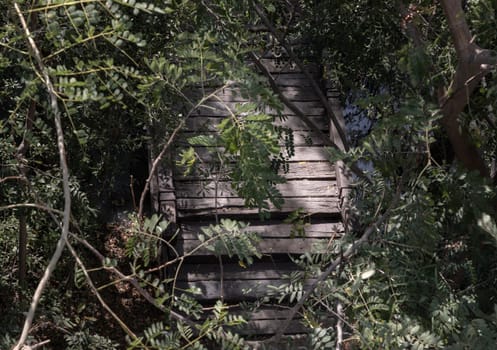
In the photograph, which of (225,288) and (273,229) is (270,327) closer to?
(225,288)

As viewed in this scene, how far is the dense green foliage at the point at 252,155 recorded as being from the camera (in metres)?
3.42

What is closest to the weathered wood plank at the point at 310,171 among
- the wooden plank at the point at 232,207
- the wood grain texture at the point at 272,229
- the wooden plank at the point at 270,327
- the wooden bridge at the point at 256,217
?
the wooden bridge at the point at 256,217

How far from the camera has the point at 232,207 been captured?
7121mm

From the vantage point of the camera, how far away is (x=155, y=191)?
7055mm

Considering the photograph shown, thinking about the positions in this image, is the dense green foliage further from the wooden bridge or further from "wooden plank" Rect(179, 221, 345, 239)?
"wooden plank" Rect(179, 221, 345, 239)

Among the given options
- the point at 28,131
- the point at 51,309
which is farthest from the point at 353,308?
the point at 51,309

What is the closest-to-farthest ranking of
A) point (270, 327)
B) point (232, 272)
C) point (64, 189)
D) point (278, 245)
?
point (64, 189), point (270, 327), point (232, 272), point (278, 245)

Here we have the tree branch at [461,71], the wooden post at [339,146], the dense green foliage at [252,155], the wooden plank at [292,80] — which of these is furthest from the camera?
the wooden plank at [292,80]

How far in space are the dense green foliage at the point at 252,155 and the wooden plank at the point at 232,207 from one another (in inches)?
28.6

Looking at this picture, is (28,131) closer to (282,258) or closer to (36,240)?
(36,240)

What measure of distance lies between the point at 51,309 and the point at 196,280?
1500mm

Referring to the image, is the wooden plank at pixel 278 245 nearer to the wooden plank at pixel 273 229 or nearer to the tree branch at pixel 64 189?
the wooden plank at pixel 273 229

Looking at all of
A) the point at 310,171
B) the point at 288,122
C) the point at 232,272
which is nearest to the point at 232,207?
the point at 232,272

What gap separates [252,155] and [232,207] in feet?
12.2
